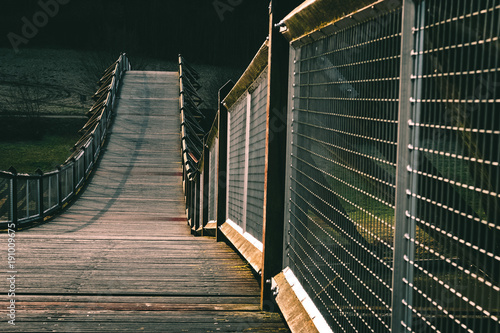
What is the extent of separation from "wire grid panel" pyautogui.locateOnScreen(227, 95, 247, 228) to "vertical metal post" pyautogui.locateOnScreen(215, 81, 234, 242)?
0.28m

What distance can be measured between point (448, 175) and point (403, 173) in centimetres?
30

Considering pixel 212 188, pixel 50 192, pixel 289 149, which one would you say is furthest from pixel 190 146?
pixel 289 149

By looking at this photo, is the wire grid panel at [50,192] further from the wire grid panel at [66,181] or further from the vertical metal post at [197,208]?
the vertical metal post at [197,208]

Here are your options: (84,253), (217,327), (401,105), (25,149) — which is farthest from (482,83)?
(25,149)

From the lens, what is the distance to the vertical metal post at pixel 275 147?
12.6 feet

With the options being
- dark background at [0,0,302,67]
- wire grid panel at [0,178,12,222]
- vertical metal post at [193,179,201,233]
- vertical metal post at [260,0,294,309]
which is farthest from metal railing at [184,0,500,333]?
dark background at [0,0,302,67]

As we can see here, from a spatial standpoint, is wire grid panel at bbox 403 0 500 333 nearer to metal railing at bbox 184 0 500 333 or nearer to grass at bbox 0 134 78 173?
metal railing at bbox 184 0 500 333

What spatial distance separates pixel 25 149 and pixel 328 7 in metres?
42.4

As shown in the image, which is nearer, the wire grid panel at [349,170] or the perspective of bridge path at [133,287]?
the wire grid panel at [349,170]

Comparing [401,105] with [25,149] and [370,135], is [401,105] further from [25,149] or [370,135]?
[25,149]

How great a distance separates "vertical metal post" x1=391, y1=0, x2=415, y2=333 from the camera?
1.77 m

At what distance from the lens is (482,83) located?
1400 mm

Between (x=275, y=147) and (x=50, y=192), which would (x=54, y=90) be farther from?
(x=275, y=147)

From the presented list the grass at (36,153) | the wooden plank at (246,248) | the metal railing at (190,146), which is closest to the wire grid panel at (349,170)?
the wooden plank at (246,248)
